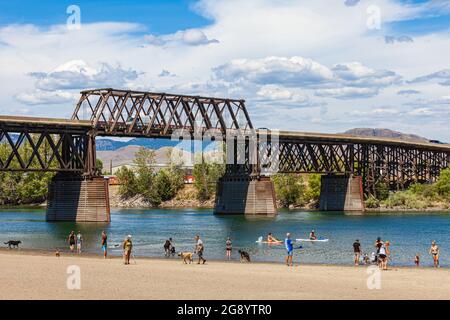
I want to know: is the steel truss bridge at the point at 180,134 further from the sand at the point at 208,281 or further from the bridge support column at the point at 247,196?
the sand at the point at 208,281

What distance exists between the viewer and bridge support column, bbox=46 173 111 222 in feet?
401

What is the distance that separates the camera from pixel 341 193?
588 feet

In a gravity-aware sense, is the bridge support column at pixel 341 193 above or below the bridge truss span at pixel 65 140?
below

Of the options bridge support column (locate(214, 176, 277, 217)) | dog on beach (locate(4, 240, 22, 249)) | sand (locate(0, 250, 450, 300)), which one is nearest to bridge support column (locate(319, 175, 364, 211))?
bridge support column (locate(214, 176, 277, 217))

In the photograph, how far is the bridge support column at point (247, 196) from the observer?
6063 inches

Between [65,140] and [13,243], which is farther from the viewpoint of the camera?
[65,140]

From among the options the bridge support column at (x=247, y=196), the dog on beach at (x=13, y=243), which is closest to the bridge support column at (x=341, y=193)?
the bridge support column at (x=247, y=196)

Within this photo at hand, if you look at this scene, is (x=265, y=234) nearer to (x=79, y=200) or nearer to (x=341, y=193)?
(x=79, y=200)

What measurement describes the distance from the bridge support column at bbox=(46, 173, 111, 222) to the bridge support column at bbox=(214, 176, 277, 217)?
37415 mm

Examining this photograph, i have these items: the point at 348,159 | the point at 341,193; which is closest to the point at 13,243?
the point at 341,193

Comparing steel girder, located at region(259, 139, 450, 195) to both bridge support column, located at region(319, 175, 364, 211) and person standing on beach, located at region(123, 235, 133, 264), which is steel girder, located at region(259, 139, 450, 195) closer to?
bridge support column, located at region(319, 175, 364, 211)

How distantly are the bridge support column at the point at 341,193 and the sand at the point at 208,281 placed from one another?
390 ft

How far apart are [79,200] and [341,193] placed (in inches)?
2834
